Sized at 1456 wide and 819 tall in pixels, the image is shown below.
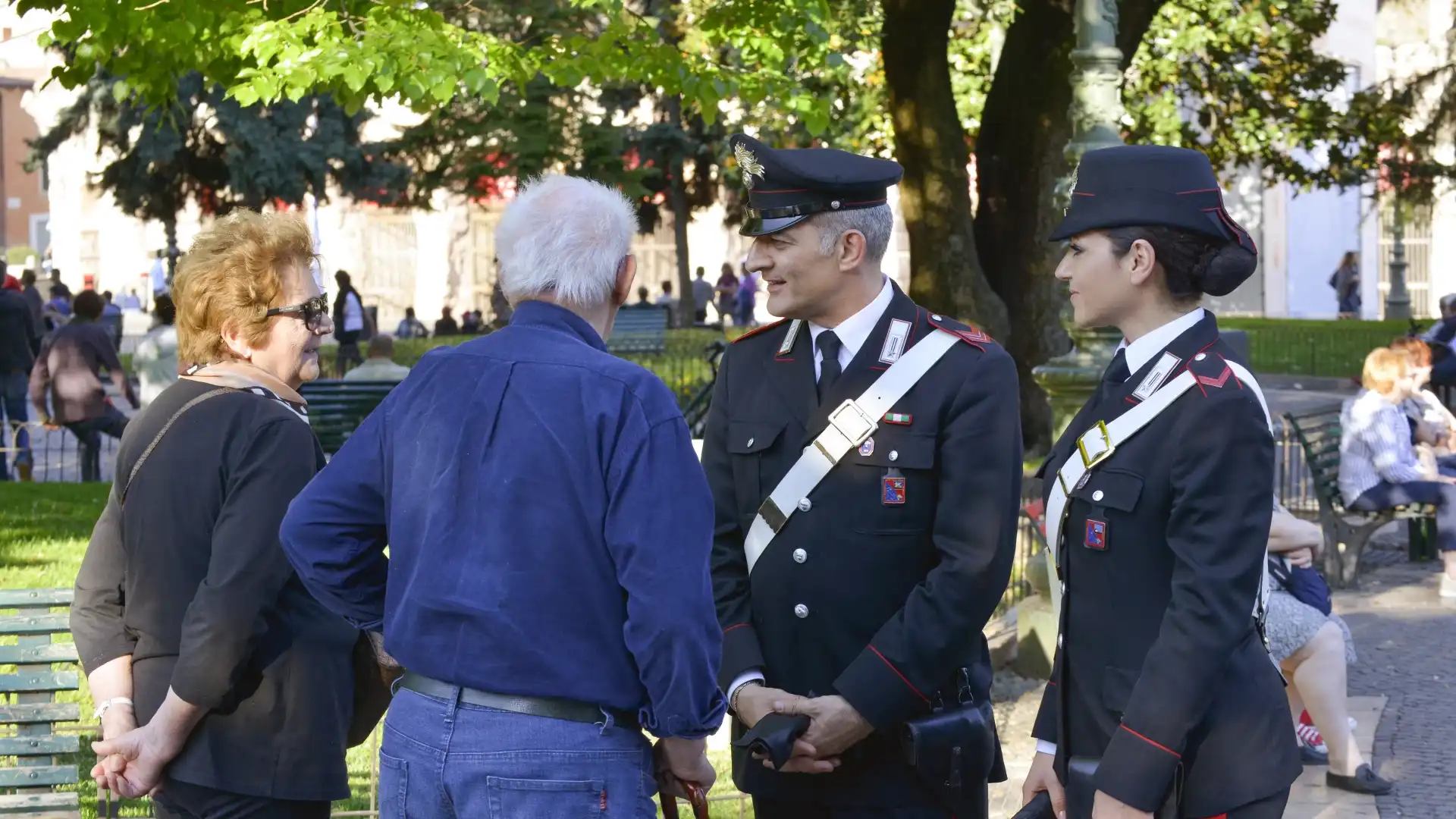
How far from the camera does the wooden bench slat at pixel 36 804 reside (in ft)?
15.2

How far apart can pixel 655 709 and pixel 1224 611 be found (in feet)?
3.26

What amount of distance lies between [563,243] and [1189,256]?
3.78ft

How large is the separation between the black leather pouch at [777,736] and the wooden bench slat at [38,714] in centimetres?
219

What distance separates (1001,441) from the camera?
11.7 ft

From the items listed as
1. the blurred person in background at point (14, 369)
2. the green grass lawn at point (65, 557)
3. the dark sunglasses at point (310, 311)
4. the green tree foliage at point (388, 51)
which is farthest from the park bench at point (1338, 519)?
the blurred person in background at point (14, 369)

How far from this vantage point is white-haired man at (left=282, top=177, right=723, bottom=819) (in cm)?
290

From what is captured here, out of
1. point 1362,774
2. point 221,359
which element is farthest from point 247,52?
point 1362,774

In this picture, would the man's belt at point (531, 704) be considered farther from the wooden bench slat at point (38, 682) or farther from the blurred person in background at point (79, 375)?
the blurred person in background at point (79, 375)

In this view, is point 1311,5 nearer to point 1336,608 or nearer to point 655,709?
point 1336,608

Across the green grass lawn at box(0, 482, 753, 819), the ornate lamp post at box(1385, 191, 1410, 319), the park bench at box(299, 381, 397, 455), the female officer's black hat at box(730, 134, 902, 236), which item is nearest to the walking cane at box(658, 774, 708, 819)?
the female officer's black hat at box(730, 134, 902, 236)

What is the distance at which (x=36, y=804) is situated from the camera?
15.3 ft

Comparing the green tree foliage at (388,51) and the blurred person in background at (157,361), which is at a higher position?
the green tree foliage at (388,51)

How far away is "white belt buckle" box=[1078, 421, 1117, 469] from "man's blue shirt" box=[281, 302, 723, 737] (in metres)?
0.76

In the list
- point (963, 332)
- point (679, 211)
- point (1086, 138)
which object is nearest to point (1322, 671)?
point (1086, 138)
